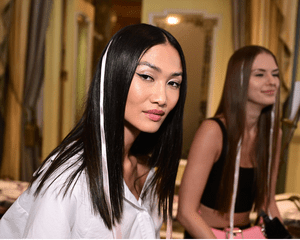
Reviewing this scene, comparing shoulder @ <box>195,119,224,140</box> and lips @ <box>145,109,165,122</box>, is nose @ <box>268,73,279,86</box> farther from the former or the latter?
lips @ <box>145,109,165,122</box>

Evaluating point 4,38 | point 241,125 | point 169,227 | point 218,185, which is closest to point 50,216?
point 169,227

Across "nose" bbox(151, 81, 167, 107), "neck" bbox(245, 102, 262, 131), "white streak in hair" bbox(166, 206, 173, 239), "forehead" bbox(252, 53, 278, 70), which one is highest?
"forehead" bbox(252, 53, 278, 70)

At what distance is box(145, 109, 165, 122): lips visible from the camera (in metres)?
0.86

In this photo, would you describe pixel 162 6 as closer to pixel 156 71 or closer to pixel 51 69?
pixel 51 69

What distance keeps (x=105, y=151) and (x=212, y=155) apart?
73cm

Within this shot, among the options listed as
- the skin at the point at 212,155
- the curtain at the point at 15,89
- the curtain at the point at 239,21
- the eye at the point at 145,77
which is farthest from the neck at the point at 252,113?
the curtain at the point at 15,89

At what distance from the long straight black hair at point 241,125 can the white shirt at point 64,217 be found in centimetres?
63

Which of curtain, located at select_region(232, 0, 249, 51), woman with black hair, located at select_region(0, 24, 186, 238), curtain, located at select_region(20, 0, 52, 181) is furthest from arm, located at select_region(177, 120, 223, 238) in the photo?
curtain, located at select_region(20, 0, 52, 181)

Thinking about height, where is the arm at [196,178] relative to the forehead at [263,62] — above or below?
below

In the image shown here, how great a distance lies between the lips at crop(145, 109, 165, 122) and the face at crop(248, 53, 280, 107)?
2.81 ft

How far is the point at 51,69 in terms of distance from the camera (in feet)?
10.6

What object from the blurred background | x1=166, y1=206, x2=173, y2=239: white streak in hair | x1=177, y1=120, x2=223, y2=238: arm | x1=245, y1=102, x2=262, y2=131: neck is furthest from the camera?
the blurred background

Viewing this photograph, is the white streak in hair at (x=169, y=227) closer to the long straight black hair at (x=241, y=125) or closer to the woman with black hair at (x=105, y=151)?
the woman with black hair at (x=105, y=151)

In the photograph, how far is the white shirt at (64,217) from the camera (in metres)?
0.71
